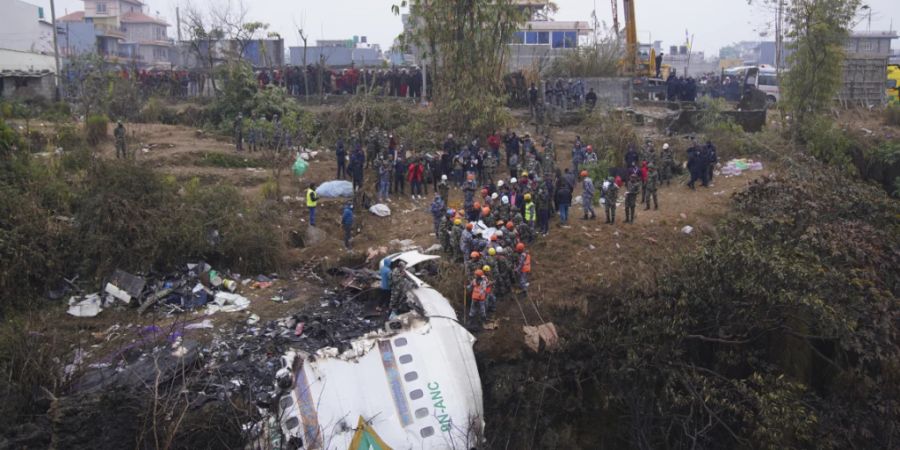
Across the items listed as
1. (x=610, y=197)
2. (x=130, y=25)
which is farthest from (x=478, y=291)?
(x=130, y=25)

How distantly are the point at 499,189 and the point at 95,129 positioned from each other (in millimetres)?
12764

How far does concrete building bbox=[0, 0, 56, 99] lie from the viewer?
2731 centimetres

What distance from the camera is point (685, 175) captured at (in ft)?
59.9

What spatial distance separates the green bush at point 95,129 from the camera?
67.4ft

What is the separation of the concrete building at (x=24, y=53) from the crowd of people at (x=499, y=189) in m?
16.0

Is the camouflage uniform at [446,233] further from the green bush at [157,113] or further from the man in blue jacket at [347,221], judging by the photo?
the green bush at [157,113]

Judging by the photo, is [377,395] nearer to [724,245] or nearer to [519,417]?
[519,417]

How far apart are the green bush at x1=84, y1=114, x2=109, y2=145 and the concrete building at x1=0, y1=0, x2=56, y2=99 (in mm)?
7254

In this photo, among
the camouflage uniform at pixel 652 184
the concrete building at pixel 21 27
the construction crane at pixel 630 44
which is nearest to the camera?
the camouflage uniform at pixel 652 184

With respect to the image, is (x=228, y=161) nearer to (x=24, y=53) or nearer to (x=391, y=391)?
(x=391, y=391)

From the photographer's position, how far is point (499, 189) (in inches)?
576

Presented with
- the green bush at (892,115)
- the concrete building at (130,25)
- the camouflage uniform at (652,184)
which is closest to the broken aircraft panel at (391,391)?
the camouflage uniform at (652,184)

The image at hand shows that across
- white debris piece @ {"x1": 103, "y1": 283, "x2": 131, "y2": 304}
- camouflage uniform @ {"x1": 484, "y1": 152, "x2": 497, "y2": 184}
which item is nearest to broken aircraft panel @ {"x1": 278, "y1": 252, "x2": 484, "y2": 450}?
white debris piece @ {"x1": 103, "y1": 283, "x2": 131, "y2": 304}

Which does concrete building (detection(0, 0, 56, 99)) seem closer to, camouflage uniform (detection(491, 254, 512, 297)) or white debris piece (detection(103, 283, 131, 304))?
white debris piece (detection(103, 283, 131, 304))
